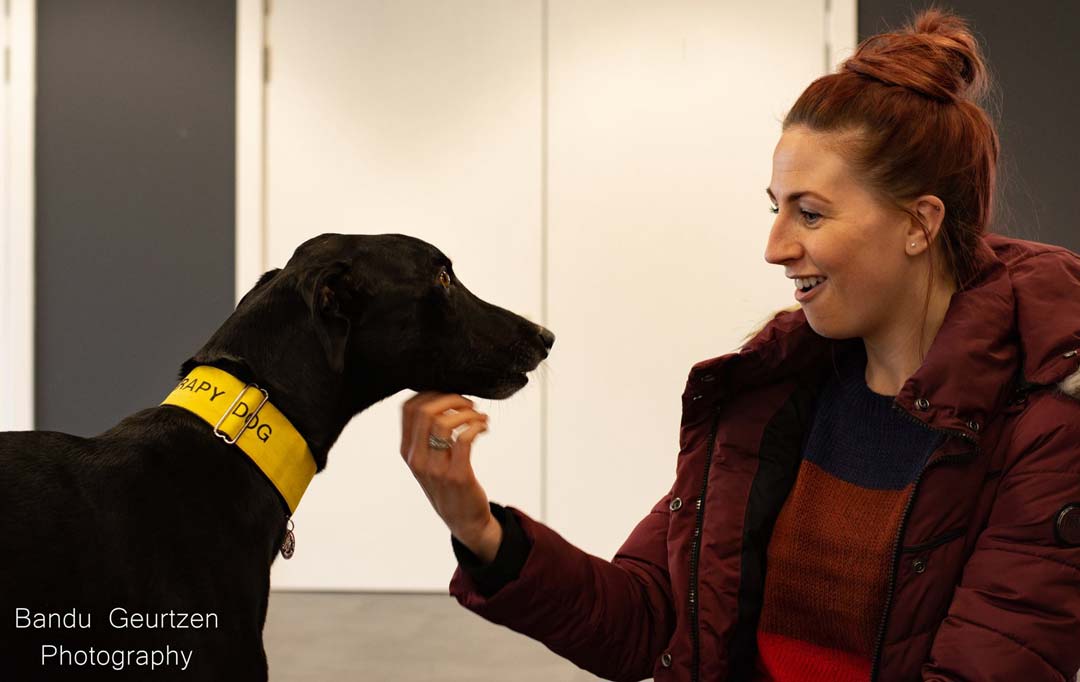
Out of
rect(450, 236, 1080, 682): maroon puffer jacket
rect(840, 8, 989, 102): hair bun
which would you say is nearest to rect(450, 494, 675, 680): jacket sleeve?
rect(450, 236, 1080, 682): maroon puffer jacket

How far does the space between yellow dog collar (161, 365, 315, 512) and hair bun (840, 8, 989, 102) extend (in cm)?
88

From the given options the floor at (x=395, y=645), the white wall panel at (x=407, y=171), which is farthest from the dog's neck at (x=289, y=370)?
the white wall panel at (x=407, y=171)

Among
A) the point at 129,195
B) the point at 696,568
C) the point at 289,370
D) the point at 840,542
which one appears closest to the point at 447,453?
the point at 289,370

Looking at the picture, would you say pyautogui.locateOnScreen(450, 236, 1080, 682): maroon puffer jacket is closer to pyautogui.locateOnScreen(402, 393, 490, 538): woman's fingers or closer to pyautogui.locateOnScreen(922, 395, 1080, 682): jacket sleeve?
pyautogui.locateOnScreen(922, 395, 1080, 682): jacket sleeve

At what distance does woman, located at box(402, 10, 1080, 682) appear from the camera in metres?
1.25

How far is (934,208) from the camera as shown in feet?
4.61

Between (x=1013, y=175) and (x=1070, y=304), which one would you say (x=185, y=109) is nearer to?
(x=1013, y=175)

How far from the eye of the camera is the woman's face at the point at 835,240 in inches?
54.3

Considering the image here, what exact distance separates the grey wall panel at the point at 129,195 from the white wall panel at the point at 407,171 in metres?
0.25

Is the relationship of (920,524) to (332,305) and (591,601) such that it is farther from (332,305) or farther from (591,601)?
(332,305)

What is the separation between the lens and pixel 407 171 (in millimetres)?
4293

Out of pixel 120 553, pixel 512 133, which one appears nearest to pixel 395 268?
pixel 120 553

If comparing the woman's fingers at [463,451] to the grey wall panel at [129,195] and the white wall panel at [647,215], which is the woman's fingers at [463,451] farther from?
the grey wall panel at [129,195]

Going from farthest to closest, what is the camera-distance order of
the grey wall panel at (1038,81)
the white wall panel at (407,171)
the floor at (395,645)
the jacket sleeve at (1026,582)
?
the white wall panel at (407,171), the grey wall panel at (1038,81), the floor at (395,645), the jacket sleeve at (1026,582)
